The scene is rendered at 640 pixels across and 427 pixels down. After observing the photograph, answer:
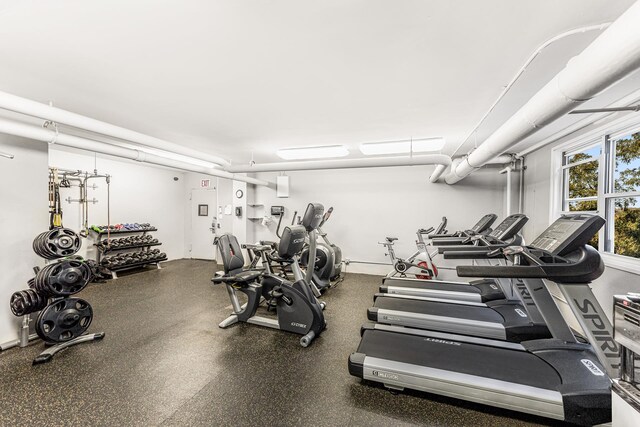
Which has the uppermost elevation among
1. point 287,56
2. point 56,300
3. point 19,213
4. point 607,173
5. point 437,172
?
point 287,56

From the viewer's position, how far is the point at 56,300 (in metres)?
2.68

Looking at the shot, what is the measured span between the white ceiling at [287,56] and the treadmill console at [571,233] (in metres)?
1.20

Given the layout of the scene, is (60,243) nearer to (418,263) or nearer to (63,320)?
(63,320)

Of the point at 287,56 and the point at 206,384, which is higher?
the point at 287,56

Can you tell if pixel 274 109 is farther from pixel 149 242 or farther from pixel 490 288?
pixel 149 242

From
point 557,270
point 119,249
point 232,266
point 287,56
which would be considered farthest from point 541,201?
point 119,249

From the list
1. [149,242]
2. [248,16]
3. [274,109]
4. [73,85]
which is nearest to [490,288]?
[274,109]

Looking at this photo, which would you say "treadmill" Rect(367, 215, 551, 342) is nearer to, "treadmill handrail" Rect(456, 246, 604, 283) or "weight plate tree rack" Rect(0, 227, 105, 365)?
"treadmill handrail" Rect(456, 246, 604, 283)

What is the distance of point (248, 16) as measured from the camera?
1.55 metres

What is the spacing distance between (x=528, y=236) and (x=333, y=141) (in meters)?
3.81

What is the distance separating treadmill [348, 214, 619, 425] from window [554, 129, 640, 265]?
1.56 meters

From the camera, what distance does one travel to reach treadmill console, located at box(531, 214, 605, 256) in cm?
170

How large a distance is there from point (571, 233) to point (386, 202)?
416 centimetres

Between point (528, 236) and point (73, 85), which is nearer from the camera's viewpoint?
point (73, 85)
